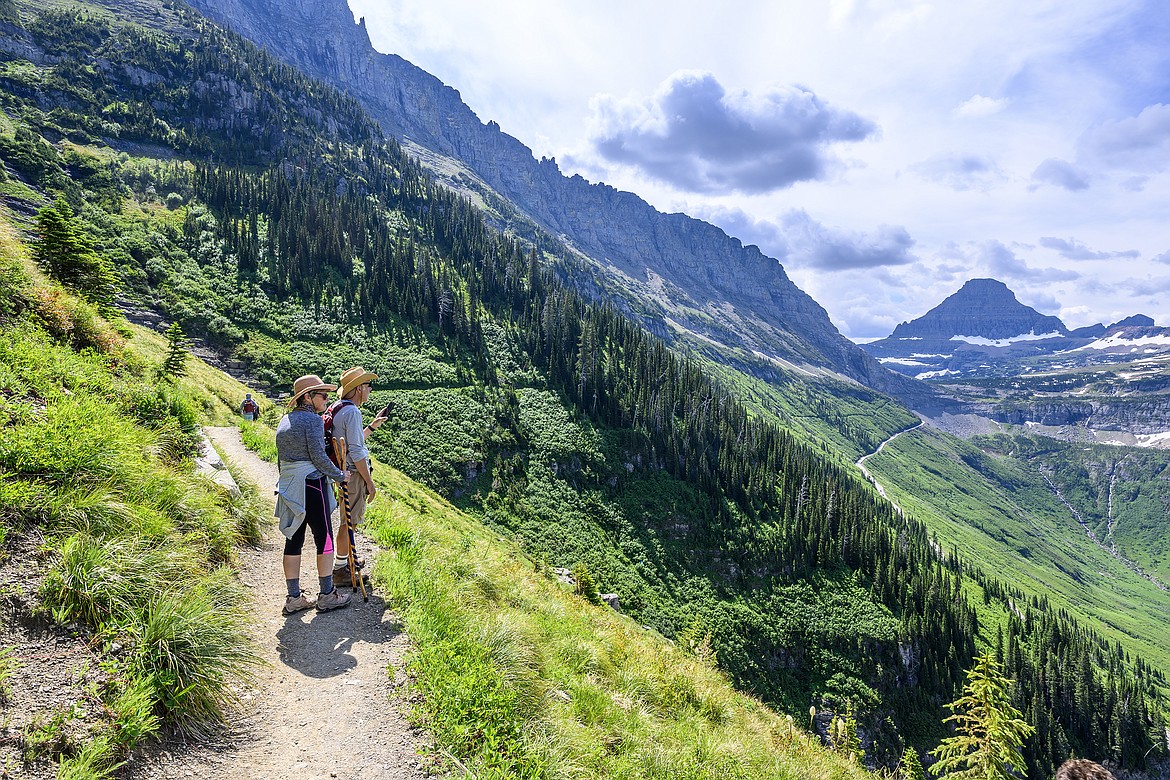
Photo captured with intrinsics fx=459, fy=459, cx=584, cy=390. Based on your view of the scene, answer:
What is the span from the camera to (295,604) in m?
7.51

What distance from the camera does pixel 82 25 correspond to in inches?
6314

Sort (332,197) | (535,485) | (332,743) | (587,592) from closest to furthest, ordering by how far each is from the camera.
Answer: (332,743)
(587,592)
(535,485)
(332,197)

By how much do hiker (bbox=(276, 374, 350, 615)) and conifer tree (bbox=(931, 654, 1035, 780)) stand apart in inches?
583

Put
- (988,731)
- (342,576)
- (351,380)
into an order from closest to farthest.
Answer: (342,576), (351,380), (988,731)

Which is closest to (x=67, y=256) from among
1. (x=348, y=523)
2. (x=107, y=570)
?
(x=348, y=523)

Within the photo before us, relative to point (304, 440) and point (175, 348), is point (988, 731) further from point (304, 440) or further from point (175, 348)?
point (175, 348)

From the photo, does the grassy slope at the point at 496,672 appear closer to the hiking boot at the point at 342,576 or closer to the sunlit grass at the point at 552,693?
the sunlit grass at the point at 552,693

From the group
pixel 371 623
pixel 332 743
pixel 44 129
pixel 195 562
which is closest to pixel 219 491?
pixel 195 562

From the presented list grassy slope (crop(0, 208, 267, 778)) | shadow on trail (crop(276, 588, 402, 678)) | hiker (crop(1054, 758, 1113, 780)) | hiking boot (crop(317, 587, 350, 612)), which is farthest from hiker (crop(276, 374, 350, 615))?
hiker (crop(1054, 758, 1113, 780))

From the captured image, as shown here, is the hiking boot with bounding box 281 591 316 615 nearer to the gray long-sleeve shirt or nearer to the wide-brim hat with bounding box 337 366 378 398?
the gray long-sleeve shirt

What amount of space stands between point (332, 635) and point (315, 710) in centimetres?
170

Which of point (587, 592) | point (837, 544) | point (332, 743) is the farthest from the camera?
point (837, 544)

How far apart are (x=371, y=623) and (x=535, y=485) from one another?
6469 centimetres

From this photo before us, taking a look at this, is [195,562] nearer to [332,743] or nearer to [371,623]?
[371,623]
